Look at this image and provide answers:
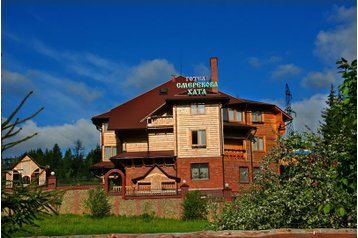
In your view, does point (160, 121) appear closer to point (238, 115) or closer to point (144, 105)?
point (144, 105)

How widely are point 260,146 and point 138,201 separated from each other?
1399 cm

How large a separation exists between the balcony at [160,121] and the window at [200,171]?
160 inches

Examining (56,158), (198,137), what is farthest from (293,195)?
(56,158)

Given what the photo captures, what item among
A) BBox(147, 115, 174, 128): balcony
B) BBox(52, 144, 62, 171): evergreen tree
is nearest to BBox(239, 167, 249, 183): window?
BBox(147, 115, 174, 128): balcony

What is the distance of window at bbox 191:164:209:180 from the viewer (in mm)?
39094

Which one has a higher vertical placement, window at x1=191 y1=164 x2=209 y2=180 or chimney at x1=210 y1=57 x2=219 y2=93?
chimney at x1=210 y1=57 x2=219 y2=93

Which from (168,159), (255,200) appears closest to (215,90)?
(168,159)

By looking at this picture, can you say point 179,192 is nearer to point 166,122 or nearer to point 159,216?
point 159,216

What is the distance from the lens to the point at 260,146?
42.8 m

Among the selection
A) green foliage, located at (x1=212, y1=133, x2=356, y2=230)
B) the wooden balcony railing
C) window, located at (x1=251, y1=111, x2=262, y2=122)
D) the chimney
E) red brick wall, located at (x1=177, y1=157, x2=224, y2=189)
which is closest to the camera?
green foliage, located at (x1=212, y1=133, x2=356, y2=230)

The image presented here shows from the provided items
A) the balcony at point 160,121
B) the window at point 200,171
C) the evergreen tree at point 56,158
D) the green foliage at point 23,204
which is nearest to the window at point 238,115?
the window at point 200,171

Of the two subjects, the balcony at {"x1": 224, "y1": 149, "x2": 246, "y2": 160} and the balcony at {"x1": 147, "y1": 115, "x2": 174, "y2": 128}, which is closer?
the balcony at {"x1": 224, "y1": 149, "x2": 246, "y2": 160}

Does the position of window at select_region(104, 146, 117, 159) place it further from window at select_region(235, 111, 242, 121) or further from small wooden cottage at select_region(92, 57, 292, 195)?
A: window at select_region(235, 111, 242, 121)

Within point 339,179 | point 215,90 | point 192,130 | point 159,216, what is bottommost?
point 159,216
